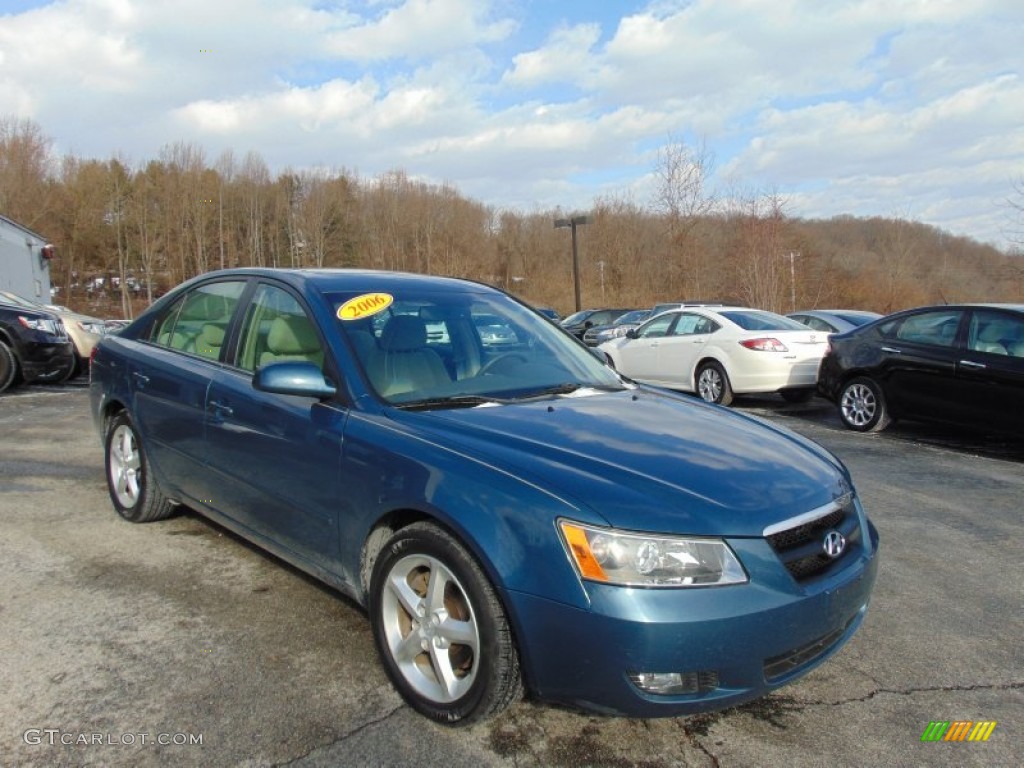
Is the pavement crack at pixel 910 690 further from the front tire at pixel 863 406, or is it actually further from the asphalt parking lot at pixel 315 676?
the front tire at pixel 863 406

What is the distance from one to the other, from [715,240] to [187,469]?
100 feet

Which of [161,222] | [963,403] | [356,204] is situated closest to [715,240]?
[963,403]

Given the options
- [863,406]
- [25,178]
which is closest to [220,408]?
[863,406]

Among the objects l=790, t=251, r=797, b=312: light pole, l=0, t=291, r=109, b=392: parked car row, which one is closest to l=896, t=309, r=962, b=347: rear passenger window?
l=0, t=291, r=109, b=392: parked car row

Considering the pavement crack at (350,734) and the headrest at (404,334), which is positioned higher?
the headrest at (404,334)

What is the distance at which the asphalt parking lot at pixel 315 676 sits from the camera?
7.48ft

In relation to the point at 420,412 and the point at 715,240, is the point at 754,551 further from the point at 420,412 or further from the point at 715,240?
the point at 715,240

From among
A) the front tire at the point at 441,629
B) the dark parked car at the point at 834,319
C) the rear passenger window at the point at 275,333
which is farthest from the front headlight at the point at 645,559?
the dark parked car at the point at 834,319

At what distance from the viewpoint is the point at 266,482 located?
315 cm

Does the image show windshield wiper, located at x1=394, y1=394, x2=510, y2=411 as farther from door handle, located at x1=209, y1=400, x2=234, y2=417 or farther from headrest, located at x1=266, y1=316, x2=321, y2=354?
door handle, located at x1=209, y1=400, x2=234, y2=417

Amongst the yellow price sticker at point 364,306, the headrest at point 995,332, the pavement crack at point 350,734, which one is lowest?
the pavement crack at point 350,734

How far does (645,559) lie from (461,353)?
1.53 metres

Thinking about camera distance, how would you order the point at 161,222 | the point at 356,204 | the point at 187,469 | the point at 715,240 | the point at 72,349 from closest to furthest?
the point at 187,469 → the point at 72,349 → the point at 715,240 → the point at 161,222 → the point at 356,204

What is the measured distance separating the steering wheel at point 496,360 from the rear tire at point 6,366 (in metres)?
9.48
